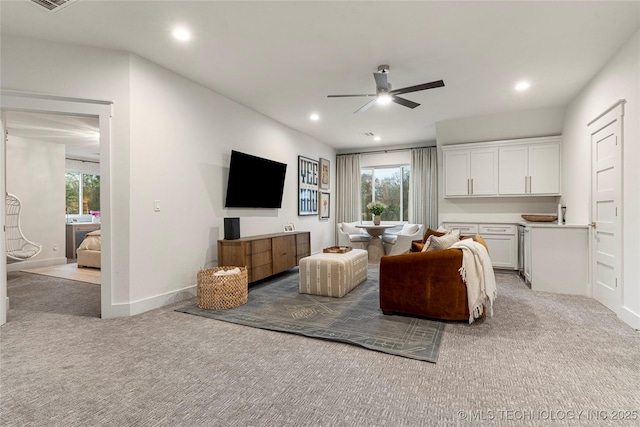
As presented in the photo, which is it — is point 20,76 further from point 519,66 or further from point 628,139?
point 628,139

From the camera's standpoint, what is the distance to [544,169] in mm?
5242

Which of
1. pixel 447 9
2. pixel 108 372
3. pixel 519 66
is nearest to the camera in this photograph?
pixel 108 372

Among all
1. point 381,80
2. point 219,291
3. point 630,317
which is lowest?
point 630,317

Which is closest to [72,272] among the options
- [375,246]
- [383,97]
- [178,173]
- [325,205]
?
[178,173]

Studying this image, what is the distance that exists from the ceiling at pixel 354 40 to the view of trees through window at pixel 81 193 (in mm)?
7028

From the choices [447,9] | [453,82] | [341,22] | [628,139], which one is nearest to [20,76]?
[341,22]

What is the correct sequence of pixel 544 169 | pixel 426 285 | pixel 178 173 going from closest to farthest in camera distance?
pixel 426 285
pixel 178 173
pixel 544 169

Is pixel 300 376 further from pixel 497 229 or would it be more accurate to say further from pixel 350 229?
pixel 350 229

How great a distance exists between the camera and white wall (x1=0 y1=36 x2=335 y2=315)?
3.09 metres

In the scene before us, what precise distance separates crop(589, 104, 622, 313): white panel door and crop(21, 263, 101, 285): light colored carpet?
21.7 ft

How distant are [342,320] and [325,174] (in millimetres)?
4957

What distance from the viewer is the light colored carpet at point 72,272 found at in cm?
505

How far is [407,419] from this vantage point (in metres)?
1.60

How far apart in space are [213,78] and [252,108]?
1177mm
